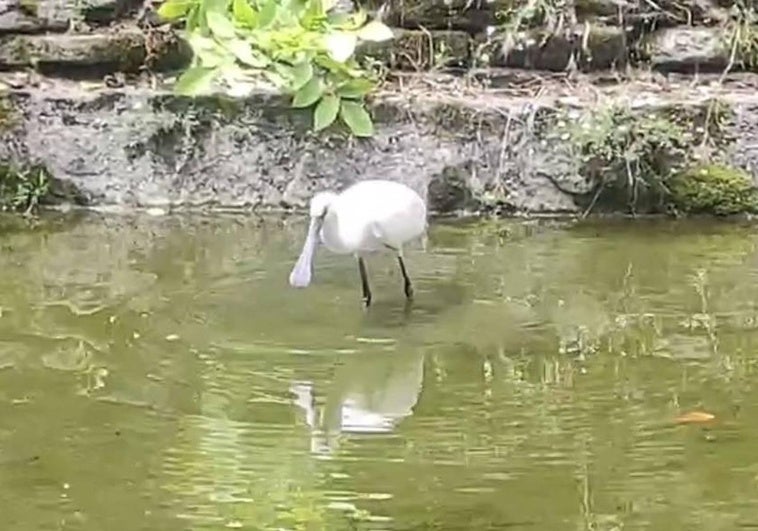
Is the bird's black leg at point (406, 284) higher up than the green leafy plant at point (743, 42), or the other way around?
the green leafy plant at point (743, 42)

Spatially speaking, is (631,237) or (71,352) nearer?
(71,352)

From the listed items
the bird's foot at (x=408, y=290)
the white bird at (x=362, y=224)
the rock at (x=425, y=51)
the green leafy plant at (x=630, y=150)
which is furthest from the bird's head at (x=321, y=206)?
the rock at (x=425, y=51)

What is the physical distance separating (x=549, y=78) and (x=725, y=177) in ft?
3.02

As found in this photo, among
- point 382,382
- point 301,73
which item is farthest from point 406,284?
point 301,73

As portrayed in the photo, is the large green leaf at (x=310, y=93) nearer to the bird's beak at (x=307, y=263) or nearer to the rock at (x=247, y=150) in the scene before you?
the rock at (x=247, y=150)

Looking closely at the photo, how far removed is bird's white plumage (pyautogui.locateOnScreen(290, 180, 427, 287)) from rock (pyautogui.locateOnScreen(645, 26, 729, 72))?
213cm

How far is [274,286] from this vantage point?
4594 mm

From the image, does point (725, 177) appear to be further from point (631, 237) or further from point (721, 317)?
point (721, 317)

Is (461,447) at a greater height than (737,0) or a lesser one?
lesser

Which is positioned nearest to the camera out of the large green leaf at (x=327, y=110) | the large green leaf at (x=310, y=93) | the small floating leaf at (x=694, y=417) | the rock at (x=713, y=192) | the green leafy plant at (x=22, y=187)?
the small floating leaf at (x=694, y=417)

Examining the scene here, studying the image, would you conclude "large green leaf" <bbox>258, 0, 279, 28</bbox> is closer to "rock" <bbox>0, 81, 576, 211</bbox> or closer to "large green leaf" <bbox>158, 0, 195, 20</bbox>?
"large green leaf" <bbox>158, 0, 195, 20</bbox>

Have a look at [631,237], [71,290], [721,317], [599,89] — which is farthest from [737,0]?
[71,290]

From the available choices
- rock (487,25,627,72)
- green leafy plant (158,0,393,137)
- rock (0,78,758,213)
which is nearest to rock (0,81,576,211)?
rock (0,78,758,213)

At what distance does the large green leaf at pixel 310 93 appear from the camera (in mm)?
5363
